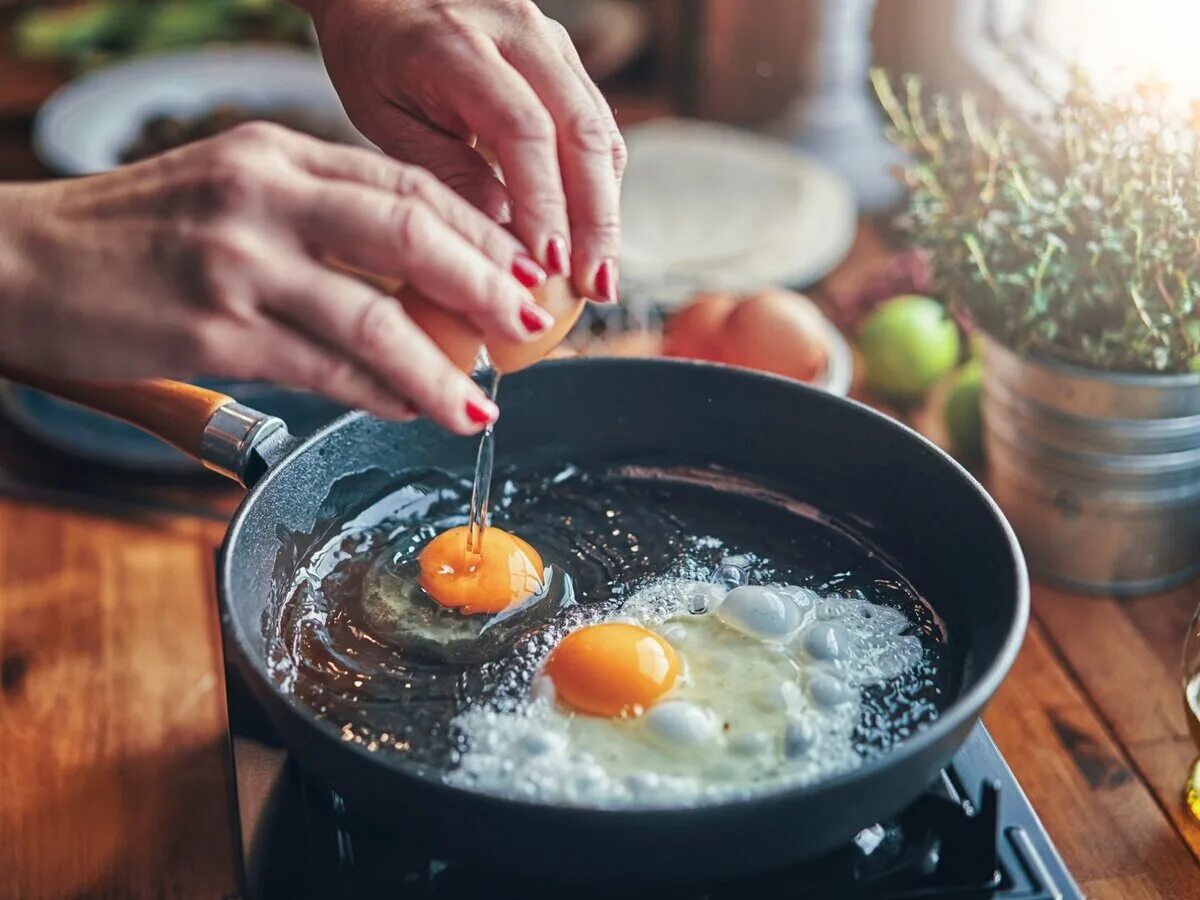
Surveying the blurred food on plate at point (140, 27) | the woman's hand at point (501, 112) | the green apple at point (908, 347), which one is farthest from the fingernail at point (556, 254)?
the blurred food on plate at point (140, 27)

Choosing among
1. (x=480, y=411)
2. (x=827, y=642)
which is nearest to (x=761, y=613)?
(x=827, y=642)

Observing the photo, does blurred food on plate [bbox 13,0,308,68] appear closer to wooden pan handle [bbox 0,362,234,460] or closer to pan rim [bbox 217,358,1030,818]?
wooden pan handle [bbox 0,362,234,460]

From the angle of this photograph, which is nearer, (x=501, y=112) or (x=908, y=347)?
(x=501, y=112)

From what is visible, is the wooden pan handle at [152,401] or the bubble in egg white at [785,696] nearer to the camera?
the bubble in egg white at [785,696]

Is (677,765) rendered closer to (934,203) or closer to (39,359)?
(39,359)

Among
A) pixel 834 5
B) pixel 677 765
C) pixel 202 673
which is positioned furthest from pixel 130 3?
pixel 677 765

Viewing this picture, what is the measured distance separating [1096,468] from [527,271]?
78 centimetres

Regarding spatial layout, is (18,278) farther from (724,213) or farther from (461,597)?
(724,213)

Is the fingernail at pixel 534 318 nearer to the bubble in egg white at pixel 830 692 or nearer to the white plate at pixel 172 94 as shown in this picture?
the bubble in egg white at pixel 830 692

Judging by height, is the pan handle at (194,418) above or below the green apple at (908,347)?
above

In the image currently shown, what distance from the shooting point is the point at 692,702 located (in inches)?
39.0

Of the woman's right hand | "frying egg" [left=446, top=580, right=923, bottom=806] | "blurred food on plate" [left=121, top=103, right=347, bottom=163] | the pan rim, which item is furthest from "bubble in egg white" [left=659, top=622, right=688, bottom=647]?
"blurred food on plate" [left=121, top=103, right=347, bottom=163]

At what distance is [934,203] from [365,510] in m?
0.74

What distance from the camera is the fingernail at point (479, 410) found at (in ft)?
2.73
